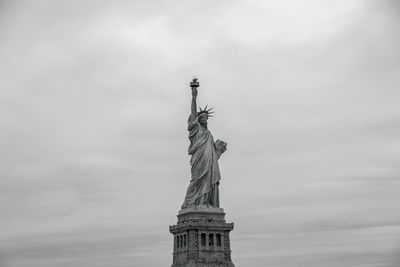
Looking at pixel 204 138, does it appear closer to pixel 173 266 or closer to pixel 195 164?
pixel 195 164

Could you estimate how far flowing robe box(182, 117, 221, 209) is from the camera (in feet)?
235

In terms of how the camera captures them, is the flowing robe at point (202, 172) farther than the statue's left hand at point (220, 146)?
No

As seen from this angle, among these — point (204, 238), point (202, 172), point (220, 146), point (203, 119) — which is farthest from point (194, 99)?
point (204, 238)

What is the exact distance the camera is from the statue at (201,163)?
71.7m

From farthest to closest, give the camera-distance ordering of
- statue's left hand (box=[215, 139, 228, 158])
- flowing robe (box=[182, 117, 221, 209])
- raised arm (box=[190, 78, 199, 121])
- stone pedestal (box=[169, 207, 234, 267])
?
1. statue's left hand (box=[215, 139, 228, 158])
2. raised arm (box=[190, 78, 199, 121])
3. flowing robe (box=[182, 117, 221, 209])
4. stone pedestal (box=[169, 207, 234, 267])

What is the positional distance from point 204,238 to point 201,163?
622 centimetres

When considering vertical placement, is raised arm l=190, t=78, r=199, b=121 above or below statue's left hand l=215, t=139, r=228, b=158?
above

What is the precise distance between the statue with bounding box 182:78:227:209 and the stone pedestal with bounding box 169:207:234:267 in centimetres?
107

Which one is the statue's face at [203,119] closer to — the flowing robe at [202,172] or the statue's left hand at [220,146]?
the flowing robe at [202,172]

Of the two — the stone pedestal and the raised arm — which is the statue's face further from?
the stone pedestal

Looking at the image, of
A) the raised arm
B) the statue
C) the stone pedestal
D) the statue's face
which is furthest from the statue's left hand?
the stone pedestal

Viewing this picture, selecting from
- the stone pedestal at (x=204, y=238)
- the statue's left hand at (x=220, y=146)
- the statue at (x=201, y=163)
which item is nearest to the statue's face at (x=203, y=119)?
the statue at (x=201, y=163)

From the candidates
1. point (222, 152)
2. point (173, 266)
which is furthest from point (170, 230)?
point (222, 152)

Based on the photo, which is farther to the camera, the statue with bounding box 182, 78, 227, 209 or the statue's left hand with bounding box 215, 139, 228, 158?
the statue's left hand with bounding box 215, 139, 228, 158
